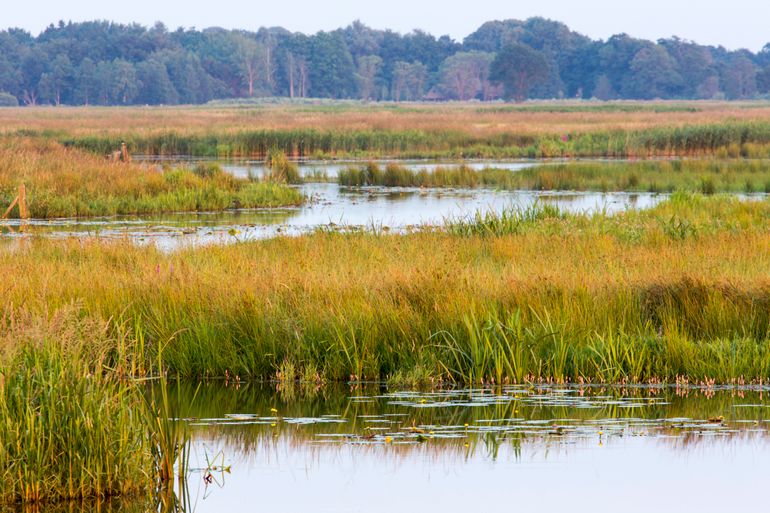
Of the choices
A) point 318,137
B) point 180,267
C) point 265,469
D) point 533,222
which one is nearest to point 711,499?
point 265,469

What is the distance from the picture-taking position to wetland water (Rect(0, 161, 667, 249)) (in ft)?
76.3

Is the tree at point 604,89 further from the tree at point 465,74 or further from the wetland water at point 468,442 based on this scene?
the wetland water at point 468,442

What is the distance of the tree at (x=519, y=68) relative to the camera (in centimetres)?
14712

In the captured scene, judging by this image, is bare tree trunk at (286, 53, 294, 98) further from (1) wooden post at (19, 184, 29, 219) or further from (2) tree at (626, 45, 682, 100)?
(1) wooden post at (19, 184, 29, 219)

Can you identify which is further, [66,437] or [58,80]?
[58,80]

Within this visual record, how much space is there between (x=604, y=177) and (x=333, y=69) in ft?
419

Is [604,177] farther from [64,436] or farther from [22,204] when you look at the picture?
[64,436]

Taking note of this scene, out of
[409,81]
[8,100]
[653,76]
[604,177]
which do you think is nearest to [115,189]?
[604,177]

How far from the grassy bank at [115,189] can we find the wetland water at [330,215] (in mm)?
845

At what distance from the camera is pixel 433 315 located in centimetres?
1158

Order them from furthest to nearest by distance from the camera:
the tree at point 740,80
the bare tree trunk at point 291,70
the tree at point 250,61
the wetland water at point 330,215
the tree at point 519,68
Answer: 1. the tree at point 740,80
2. the bare tree trunk at point 291,70
3. the tree at point 250,61
4. the tree at point 519,68
5. the wetland water at point 330,215

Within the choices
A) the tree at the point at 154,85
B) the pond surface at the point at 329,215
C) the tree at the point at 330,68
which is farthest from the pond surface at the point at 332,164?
the tree at the point at 330,68

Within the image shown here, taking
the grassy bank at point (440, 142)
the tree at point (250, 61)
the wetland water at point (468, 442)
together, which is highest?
the tree at point (250, 61)

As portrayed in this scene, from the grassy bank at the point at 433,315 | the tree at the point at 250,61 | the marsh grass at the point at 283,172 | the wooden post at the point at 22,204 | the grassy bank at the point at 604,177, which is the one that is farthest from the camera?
the tree at the point at 250,61
